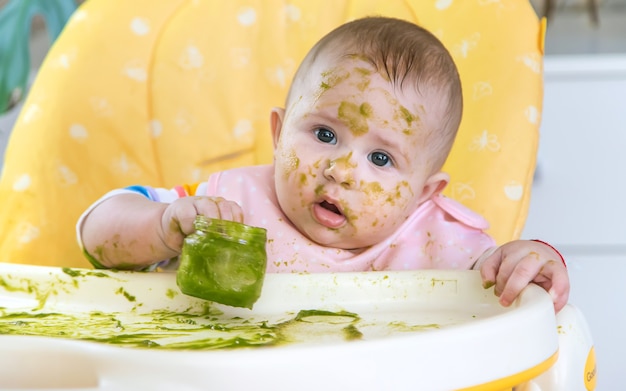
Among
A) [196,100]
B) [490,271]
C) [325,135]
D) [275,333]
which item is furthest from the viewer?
[196,100]

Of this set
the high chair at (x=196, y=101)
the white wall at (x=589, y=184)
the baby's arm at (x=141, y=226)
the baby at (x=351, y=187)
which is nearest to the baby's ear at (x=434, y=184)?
the baby at (x=351, y=187)

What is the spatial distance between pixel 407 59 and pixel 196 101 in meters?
0.42

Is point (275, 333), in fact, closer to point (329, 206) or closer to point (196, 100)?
point (329, 206)

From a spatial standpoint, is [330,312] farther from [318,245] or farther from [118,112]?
[118,112]

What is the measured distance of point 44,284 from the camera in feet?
2.61

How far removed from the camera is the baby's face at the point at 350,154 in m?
0.85

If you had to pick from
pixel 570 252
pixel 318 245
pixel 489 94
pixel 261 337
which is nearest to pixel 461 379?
pixel 261 337

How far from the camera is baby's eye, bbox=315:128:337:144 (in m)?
0.87

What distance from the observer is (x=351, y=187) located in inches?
33.2

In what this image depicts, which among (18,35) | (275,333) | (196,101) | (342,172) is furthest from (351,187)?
(18,35)

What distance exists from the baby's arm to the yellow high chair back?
8.1 inches

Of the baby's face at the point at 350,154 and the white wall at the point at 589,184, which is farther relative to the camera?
the white wall at the point at 589,184

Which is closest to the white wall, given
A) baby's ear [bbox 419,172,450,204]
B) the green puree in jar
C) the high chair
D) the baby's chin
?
the high chair

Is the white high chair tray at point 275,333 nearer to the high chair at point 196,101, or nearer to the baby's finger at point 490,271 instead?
the baby's finger at point 490,271
